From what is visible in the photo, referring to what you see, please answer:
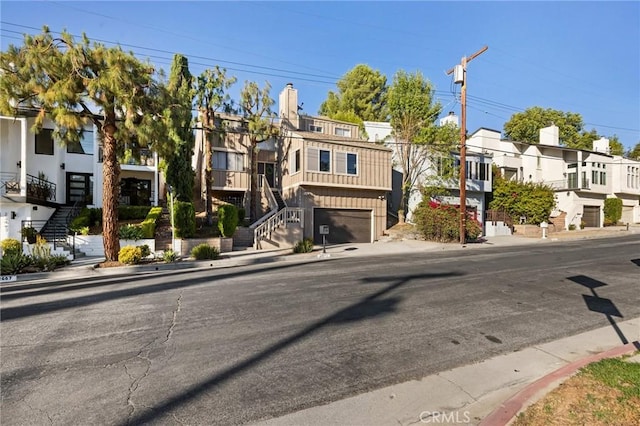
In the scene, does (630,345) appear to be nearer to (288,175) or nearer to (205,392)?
(205,392)

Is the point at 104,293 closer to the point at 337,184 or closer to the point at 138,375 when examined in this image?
the point at 138,375

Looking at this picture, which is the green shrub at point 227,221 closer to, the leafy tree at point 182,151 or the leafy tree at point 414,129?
the leafy tree at point 182,151

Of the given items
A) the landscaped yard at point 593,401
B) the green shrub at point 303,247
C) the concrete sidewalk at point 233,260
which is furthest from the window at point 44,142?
the landscaped yard at point 593,401

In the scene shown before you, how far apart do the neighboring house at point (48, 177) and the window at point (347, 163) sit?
1128 cm

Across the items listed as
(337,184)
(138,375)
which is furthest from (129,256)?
(337,184)

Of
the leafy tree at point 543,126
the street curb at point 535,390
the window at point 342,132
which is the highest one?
the leafy tree at point 543,126

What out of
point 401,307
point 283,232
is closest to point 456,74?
point 283,232

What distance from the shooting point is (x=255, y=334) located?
563cm

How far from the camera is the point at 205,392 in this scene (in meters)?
3.84

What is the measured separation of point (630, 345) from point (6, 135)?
2773 centimetres

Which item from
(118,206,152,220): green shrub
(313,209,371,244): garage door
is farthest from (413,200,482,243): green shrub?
(118,206,152,220): green shrub

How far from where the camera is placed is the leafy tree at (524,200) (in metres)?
29.1

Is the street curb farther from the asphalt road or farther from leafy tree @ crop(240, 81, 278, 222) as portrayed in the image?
leafy tree @ crop(240, 81, 278, 222)

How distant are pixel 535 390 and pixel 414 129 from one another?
24024 millimetres
